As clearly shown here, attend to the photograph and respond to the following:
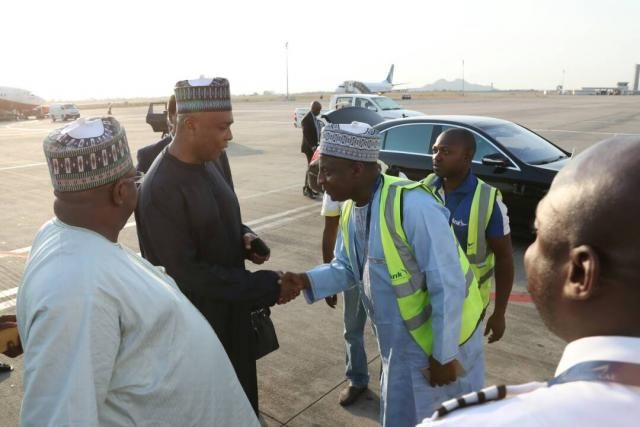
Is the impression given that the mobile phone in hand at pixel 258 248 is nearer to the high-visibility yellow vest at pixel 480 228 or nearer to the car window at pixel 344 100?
the high-visibility yellow vest at pixel 480 228

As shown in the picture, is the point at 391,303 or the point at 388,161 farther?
the point at 388,161

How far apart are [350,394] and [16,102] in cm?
5539

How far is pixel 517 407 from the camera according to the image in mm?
773

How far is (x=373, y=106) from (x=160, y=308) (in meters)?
20.2

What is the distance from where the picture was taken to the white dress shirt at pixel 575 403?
0.70 metres

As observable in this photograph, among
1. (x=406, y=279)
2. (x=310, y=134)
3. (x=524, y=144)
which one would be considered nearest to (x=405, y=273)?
(x=406, y=279)

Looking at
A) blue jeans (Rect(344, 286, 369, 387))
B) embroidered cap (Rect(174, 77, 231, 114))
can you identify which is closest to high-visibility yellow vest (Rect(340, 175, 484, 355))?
embroidered cap (Rect(174, 77, 231, 114))

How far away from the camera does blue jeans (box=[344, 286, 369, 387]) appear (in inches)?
139

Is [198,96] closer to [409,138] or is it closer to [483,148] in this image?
[483,148]

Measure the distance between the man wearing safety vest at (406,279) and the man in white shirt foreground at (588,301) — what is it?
127 cm

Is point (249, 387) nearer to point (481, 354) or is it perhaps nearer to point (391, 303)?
point (391, 303)

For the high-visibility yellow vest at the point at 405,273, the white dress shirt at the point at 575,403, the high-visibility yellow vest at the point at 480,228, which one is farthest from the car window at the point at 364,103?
the white dress shirt at the point at 575,403

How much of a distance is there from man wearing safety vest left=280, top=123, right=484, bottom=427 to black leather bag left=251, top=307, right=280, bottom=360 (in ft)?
2.15

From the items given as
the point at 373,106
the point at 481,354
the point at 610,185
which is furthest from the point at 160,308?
the point at 373,106
